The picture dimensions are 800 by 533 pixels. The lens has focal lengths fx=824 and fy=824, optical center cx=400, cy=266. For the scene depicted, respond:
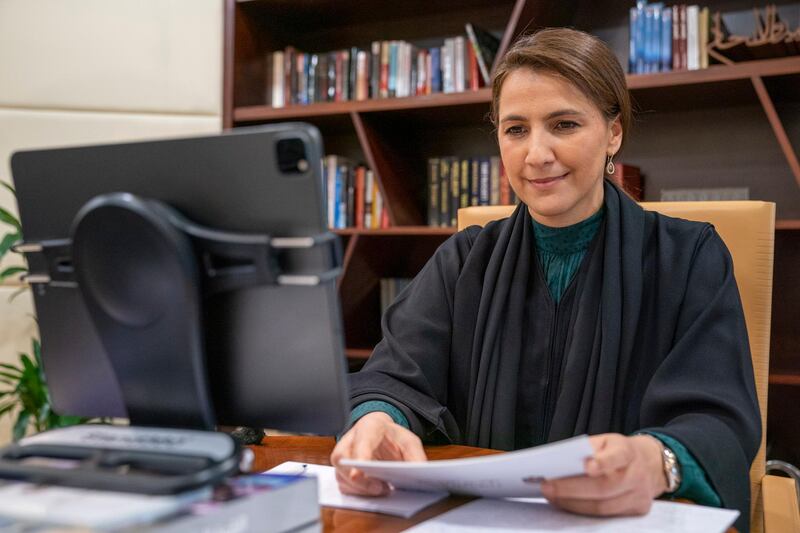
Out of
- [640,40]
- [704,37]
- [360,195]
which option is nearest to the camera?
[704,37]

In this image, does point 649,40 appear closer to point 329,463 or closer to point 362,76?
point 362,76


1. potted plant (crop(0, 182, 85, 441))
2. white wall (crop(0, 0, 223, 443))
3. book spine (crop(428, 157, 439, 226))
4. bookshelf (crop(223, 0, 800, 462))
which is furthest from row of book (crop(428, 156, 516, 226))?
potted plant (crop(0, 182, 85, 441))

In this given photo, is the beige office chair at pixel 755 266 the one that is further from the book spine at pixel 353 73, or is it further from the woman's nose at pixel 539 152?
the book spine at pixel 353 73

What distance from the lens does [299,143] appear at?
2.34ft

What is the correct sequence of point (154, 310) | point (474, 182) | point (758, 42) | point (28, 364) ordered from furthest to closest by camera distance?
1. point (474, 182)
2. point (28, 364)
3. point (758, 42)
4. point (154, 310)

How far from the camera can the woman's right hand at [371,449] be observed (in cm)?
95

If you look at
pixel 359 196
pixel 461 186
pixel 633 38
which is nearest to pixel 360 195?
pixel 359 196

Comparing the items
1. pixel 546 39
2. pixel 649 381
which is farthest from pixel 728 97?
pixel 649 381

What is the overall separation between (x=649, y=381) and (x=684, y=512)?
0.48 meters

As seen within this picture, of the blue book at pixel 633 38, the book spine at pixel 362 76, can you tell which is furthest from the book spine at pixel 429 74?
the blue book at pixel 633 38

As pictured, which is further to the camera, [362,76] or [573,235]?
[362,76]

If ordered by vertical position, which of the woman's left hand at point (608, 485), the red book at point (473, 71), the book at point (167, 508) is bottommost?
the woman's left hand at point (608, 485)

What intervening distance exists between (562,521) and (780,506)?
606 mm

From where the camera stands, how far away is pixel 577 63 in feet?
4.80
